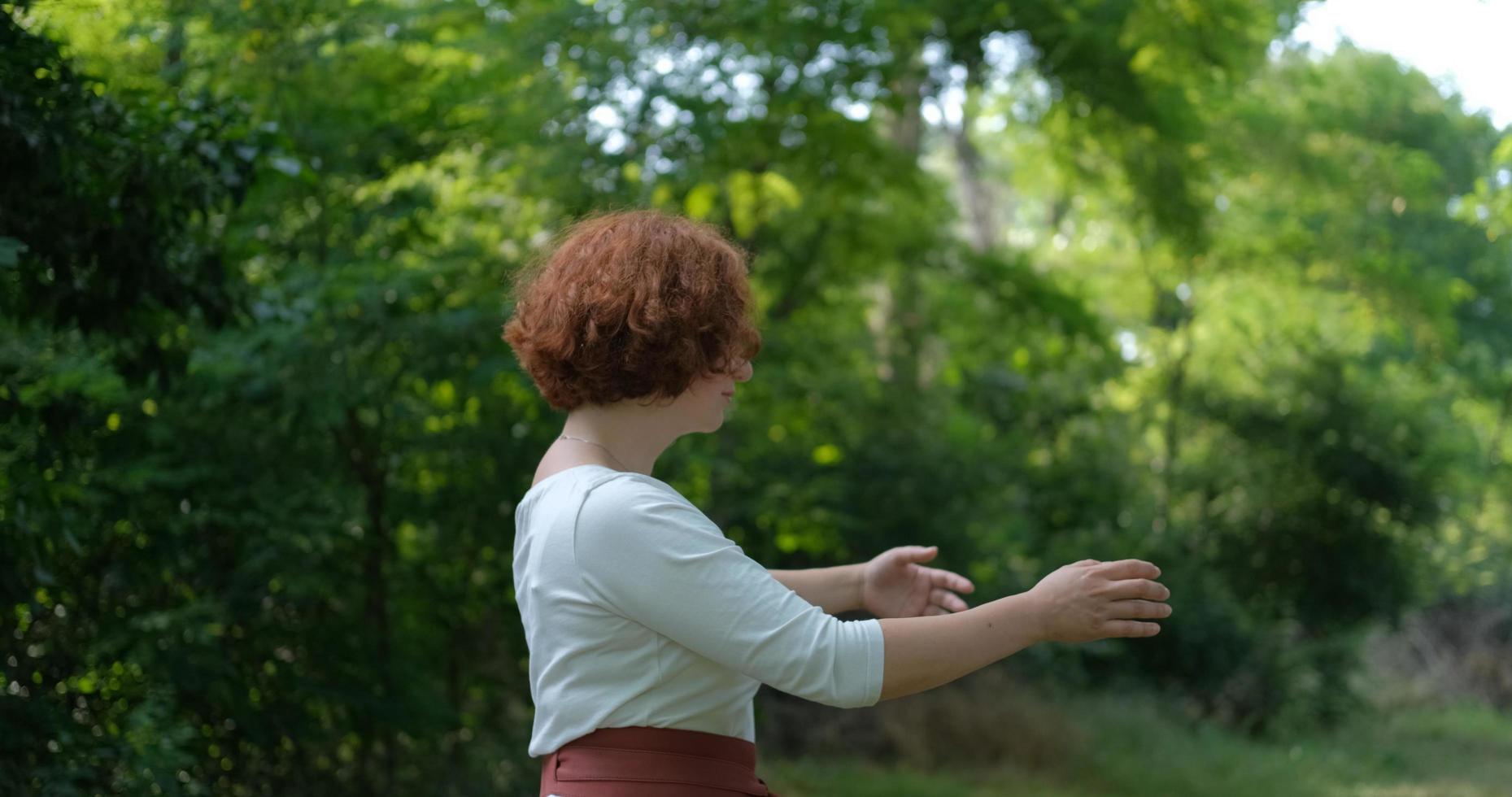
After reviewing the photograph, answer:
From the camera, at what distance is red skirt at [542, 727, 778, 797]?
1.95m

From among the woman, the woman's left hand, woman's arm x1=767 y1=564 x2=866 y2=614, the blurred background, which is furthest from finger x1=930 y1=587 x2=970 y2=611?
the blurred background

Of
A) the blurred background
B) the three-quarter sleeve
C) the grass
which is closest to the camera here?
the three-quarter sleeve

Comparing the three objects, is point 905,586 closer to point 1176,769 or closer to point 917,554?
point 917,554

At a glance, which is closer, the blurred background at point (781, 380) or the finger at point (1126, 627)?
the finger at point (1126, 627)

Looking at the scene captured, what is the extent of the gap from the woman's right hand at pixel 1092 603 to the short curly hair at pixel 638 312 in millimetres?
570

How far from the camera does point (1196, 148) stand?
1343cm

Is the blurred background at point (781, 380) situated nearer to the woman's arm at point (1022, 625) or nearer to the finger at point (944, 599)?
the finger at point (944, 599)

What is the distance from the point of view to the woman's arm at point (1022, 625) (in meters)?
1.86

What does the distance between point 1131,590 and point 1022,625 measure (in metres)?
0.15

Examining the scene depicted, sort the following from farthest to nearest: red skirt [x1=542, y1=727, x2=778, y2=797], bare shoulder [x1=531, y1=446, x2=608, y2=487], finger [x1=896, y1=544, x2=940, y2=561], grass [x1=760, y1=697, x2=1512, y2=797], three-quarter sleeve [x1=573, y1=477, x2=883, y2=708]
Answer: grass [x1=760, y1=697, x2=1512, y2=797] < finger [x1=896, y1=544, x2=940, y2=561] < bare shoulder [x1=531, y1=446, x2=608, y2=487] < red skirt [x1=542, y1=727, x2=778, y2=797] < three-quarter sleeve [x1=573, y1=477, x2=883, y2=708]

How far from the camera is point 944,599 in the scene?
2518 mm

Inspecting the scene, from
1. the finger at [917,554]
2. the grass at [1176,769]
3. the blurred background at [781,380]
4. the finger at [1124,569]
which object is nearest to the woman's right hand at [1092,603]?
the finger at [1124,569]

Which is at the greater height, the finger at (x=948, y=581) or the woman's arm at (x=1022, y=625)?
the woman's arm at (x=1022, y=625)

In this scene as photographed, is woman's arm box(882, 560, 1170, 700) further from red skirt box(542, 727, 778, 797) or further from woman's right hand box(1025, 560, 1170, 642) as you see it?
red skirt box(542, 727, 778, 797)
